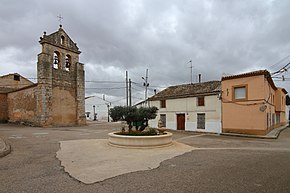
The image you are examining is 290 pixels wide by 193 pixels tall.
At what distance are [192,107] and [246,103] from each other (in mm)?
5330

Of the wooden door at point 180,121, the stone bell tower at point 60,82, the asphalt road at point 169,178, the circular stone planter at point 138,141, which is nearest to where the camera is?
the asphalt road at point 169,178

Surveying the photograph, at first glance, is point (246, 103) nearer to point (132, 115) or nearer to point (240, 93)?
point (240, 93)

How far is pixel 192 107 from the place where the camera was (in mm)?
21172

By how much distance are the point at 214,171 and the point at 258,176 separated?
1093 mm

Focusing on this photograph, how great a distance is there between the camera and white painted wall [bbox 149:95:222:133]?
19328 mm

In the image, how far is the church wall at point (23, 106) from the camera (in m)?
24.7

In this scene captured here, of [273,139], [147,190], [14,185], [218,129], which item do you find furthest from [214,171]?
[218,129]

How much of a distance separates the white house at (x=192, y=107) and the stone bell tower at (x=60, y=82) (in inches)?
391

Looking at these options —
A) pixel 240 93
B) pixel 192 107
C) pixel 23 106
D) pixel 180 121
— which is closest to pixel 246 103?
pixel 240 93

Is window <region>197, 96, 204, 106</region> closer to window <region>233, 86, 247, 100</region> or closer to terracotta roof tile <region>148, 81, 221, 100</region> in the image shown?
terracotta roof tile <region>148, 81, 221, 100</region>

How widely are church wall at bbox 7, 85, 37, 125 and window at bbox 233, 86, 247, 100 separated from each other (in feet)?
69.4

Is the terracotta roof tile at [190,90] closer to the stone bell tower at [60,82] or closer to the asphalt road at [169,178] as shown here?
the stone bell tower at [60,82]

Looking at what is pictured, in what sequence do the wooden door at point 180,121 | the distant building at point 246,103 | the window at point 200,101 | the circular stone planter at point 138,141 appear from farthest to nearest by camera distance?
the wooden door at point 180,121 < the window at point 200,101 < the distant building at point 246,103 < the circular stone planter at point 138,141

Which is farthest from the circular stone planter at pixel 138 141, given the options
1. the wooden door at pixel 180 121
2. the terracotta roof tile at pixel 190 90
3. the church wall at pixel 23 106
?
the church wall at pixel 23 106
